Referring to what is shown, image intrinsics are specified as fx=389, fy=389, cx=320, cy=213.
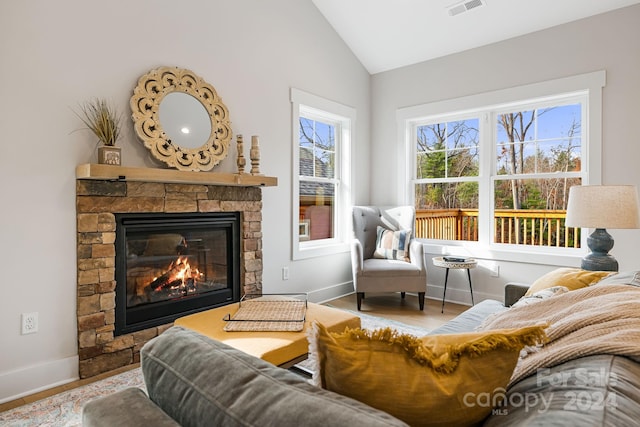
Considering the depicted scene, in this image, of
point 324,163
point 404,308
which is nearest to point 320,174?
point 324,163

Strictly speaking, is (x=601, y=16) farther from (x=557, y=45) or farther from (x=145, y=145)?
(x=145, y=145)

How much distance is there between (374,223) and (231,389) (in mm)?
3813

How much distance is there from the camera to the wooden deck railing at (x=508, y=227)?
12.1 ft

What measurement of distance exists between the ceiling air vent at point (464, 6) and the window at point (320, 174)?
4.60 feet

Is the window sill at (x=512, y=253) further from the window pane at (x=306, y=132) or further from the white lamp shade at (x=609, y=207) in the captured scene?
the window pane at (x=306, y=132)

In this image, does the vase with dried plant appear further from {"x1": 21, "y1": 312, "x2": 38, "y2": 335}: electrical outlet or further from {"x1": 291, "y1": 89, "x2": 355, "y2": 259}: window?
{"x1": 291, "y1": 89, "x2": 355, "y2": 259}: window

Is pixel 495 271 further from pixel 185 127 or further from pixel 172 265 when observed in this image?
pixel 185 127

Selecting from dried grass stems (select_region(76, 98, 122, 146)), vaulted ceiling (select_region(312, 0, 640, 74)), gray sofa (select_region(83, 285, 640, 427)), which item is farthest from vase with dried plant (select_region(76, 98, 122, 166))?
vaulted ceiling (select_region(312, 0, 640, 74))

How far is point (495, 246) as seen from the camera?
13.1 ft

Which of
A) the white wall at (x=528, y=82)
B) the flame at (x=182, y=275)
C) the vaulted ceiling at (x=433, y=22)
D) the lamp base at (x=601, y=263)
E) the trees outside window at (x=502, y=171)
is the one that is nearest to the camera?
the lamp base at (x=601, y=263)

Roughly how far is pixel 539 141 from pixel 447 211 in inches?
45.0

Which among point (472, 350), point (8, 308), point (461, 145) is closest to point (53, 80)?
point (8, 308)

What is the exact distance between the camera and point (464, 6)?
354 cm

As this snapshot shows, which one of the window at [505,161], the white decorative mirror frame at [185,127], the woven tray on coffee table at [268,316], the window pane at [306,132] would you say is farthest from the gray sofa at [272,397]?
the window pane at [306,132]
